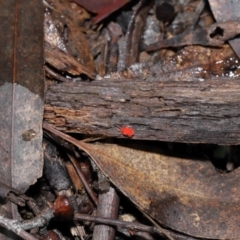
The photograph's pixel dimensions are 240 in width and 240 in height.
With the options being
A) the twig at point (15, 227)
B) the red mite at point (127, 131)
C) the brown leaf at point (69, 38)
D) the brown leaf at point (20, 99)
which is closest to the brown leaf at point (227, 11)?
the brown leaf at point (69, 38)

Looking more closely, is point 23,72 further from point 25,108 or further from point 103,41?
point 103,41

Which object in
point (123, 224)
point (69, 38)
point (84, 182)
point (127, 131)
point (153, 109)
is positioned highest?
point (69, 38)

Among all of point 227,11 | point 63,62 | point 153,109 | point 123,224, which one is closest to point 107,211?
point 123,224

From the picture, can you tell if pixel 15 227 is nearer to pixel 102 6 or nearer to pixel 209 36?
pixel 102 6

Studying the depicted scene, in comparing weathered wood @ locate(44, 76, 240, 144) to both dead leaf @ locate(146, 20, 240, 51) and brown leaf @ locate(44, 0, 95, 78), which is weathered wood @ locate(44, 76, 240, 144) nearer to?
brown leaf @ locate(44, 0, 95, 78)

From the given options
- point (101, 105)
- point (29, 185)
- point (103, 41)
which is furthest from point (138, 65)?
point (29, 185)

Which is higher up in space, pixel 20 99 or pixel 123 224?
pixel 20 99
